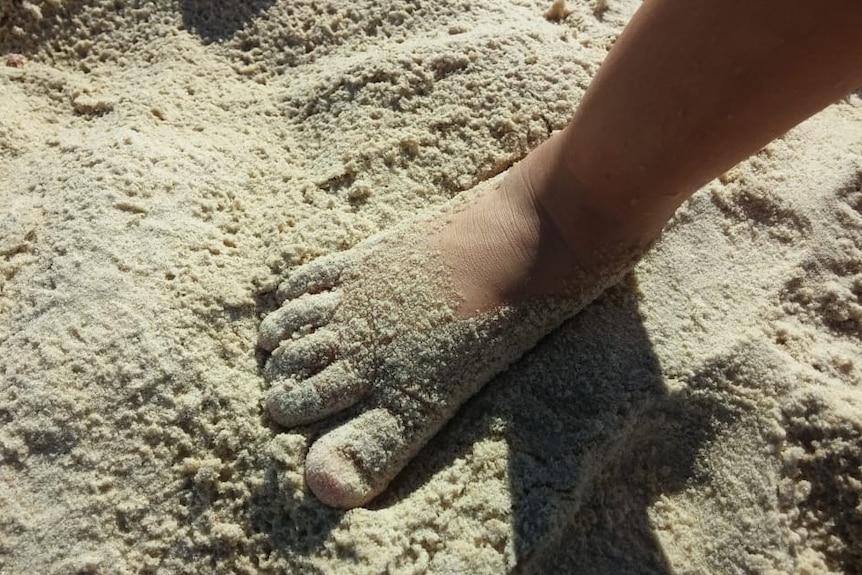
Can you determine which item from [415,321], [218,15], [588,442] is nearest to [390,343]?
[415,321]

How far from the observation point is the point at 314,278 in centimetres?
121

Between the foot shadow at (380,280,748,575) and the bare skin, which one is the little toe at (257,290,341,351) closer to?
the bare skin

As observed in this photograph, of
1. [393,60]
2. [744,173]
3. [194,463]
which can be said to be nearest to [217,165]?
[393,60]

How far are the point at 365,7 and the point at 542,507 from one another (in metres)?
1.18

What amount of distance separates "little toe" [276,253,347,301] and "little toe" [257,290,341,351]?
31mm

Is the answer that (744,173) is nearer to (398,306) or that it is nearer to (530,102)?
(530,102)

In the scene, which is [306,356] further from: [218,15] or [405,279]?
[218,15]

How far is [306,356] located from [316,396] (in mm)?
74

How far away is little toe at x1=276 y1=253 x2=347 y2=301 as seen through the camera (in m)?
1.20

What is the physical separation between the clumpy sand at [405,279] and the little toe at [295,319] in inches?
1.8

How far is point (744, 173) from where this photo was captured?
1.33 meters

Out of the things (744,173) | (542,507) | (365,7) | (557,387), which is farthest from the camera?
(365,7)

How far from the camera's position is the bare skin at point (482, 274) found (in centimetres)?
98

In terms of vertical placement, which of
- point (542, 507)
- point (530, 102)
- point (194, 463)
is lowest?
point (542, 507)
